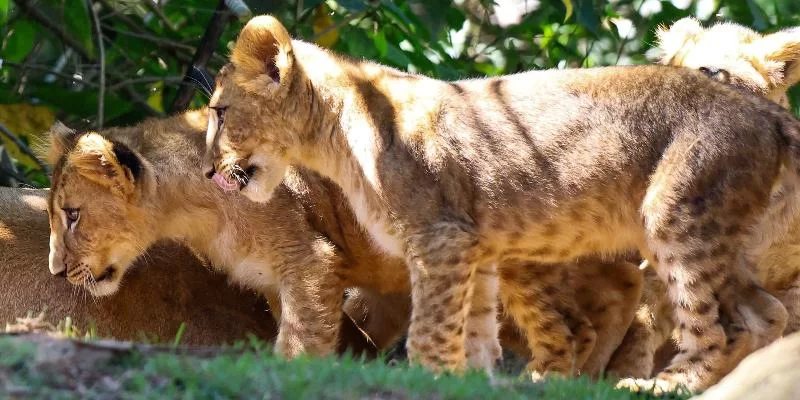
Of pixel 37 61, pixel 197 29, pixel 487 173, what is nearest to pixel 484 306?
pixel 487 173

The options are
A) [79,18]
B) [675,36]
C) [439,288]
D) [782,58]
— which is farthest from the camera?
[675,36]

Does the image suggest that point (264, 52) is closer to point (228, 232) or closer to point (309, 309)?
point (228, 232)

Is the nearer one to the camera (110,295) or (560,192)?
(560,192)

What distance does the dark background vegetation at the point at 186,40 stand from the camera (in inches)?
357

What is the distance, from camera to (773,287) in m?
7.59

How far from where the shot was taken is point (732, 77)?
27.9 ft

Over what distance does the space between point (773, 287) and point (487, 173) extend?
209 centimetres

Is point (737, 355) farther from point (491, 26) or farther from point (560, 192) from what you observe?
point (491, 26)

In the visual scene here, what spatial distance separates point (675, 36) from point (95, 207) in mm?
4223

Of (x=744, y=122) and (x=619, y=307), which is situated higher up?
(x=744, y=122)

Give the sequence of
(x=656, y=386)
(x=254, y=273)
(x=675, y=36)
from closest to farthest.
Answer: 1. (x=656, y=386)
2. (x=254, y=273)
3. (x=675, y=36)

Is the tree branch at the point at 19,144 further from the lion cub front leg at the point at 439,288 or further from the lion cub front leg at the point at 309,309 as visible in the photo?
the lion cub front leg at the point at 439,288

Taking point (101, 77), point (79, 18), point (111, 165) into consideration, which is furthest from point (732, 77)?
point (79, 18)

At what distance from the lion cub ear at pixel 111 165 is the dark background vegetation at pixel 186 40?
1.29m
